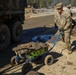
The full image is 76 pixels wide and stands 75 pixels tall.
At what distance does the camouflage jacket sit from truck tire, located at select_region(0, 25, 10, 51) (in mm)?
3153

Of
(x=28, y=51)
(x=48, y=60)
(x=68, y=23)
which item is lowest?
(x=48, y=60)

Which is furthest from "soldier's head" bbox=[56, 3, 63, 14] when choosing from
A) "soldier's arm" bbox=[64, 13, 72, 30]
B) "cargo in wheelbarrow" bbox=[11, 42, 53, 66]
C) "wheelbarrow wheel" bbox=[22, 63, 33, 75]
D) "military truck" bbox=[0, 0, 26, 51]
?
"military truck" bbox=[0, 0, 26, 51]

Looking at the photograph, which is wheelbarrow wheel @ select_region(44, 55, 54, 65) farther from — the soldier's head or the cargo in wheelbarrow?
the soldier's head

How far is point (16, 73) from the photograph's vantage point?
7.60 metres

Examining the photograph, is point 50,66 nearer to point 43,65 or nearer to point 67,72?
point 43,65

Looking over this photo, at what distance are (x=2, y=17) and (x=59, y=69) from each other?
485 centimetres

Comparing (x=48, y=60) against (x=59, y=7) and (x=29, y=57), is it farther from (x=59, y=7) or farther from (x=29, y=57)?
(x=59, y=7)

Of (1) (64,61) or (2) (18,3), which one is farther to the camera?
(2) (18,3)

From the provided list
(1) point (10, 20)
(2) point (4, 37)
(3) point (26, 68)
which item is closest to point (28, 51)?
(3) point (26, 68)

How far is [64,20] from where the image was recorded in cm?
933

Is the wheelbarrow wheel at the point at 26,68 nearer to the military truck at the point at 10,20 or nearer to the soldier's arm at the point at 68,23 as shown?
the soldier's arm at the point at 68,23

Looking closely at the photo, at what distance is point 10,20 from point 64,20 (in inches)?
179

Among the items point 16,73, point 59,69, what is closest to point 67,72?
point 59,69

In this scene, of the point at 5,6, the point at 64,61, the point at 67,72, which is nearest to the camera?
the point at 67,72
